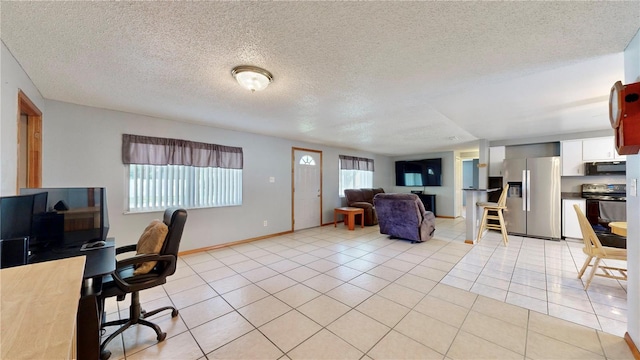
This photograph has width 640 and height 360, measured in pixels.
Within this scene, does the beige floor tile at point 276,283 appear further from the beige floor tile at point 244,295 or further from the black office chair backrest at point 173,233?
the black office chair backrest at point 173,233

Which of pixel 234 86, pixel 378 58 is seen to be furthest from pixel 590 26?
pixel 234 86

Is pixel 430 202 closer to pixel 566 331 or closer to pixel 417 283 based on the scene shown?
pixel 417 283

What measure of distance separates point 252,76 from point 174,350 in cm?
228

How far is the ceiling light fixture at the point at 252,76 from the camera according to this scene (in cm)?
202

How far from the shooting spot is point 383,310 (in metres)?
2.18

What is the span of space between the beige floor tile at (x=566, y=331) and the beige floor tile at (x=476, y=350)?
17.8 inches

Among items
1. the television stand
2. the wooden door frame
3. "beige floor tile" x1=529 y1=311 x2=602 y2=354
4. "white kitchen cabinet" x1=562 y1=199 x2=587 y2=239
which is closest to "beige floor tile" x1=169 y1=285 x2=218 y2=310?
the wooden door frame

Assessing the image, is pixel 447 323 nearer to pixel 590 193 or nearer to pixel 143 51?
pixel 143 51

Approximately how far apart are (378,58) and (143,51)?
1.87 m

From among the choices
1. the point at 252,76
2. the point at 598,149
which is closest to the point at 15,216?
the point at 252,76

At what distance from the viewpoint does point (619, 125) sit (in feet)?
5.00

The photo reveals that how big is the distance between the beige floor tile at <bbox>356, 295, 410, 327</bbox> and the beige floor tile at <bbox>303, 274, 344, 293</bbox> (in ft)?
1.54

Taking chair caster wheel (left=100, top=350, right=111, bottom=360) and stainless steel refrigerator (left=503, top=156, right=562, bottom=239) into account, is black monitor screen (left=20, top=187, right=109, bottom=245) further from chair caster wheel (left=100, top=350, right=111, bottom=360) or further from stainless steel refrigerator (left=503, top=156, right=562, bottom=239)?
stainless steel refrigerator (left=503, top=156, right=562, bottom=239)

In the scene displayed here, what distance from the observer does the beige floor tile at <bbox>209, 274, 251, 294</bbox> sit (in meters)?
2.62
